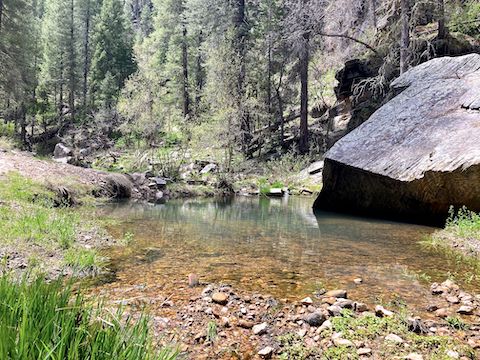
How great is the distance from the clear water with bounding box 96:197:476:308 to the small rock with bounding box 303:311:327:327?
839 mm

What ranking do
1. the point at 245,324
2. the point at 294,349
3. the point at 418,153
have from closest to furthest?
the point at 294,349
the point at 245,324
the point at 418,153

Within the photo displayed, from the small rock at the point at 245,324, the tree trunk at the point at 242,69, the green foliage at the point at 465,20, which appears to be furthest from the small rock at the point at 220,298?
the green foliage at the point at 465,20

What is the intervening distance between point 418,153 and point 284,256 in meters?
5.61

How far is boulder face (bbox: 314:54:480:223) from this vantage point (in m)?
9.45

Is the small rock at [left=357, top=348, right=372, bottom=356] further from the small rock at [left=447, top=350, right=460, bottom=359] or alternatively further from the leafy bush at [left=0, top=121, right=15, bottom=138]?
the leafy bush at [left=0, top=121, right=15, bottom=138]

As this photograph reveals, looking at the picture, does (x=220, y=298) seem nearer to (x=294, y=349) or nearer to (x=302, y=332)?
(x=302, y=332)

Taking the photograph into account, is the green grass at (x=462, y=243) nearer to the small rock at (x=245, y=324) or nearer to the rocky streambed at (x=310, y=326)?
the rocky streambed at (x=310, y=326)

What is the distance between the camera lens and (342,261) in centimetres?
655

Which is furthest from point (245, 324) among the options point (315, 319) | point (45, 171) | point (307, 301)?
point (45, 171)

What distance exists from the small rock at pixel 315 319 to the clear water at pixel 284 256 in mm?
839

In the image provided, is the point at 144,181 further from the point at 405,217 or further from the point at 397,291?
the point at 397,291

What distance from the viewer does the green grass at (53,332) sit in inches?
61.2

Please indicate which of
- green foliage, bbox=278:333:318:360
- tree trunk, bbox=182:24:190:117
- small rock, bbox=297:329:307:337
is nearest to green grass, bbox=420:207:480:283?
small rock, bbox=297:329:307:337

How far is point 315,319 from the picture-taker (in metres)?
3.90
